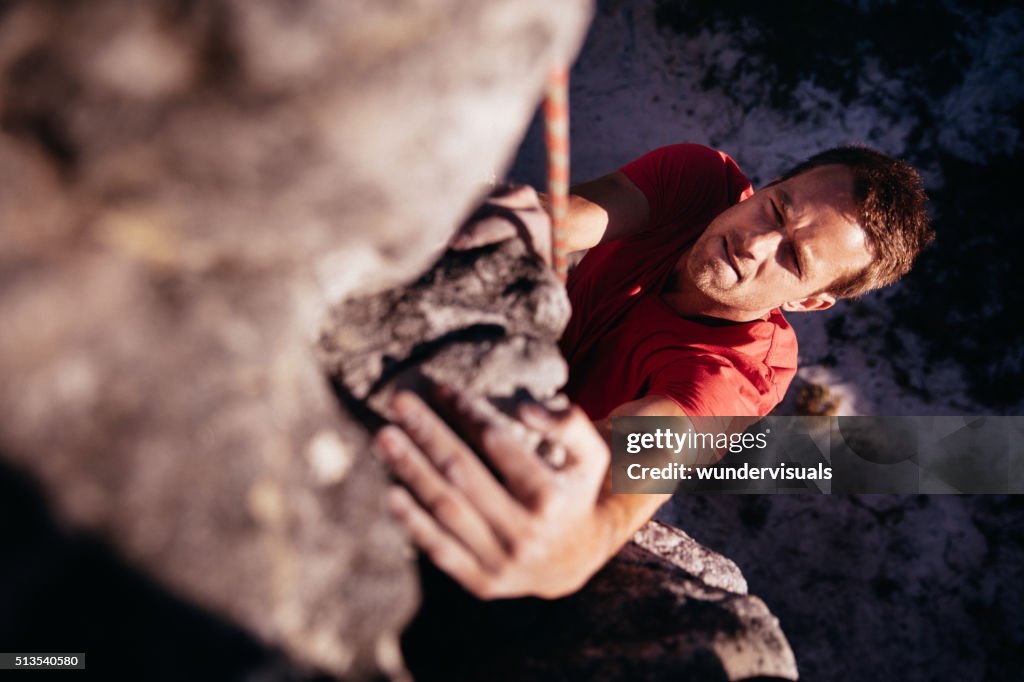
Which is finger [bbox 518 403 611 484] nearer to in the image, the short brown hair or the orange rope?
the orange rope

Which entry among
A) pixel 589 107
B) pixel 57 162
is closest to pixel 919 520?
pixel 589 107

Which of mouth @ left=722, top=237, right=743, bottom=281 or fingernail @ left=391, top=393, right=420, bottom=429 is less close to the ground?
fingernail @ left=391, top=393, right=420, bottom=429

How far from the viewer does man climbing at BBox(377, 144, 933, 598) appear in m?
0.92

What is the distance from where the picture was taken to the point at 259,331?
0.73m

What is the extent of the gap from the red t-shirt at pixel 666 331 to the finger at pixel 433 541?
2.88 feet

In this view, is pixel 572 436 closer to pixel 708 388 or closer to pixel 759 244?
pixel 708 388

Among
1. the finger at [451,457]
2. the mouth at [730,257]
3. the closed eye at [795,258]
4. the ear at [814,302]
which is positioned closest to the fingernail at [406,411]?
the finger at [451,457]

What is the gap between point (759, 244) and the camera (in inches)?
70.6

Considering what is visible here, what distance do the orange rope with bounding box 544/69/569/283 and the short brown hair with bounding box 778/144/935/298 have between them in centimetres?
129

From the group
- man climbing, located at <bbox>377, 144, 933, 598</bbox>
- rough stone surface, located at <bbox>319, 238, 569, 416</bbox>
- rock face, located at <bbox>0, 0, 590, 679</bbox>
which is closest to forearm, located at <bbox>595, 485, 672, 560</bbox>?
man climbing, located at <bbox>377, 144, 933, 598</bbox>

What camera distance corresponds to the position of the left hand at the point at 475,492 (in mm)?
910

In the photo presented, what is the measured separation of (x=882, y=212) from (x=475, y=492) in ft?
6.00

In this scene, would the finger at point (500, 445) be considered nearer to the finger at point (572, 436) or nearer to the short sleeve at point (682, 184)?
the finger at point (572, 436)

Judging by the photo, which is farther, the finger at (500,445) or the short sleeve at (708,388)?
the short sleeve at (708,388)
